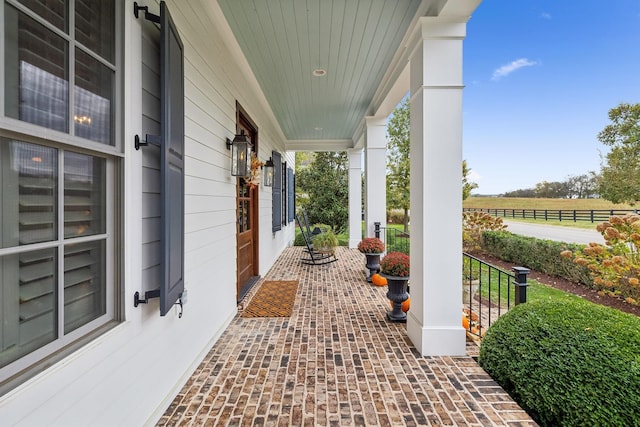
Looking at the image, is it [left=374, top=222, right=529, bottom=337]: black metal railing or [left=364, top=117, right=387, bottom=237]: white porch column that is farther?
[left=364, top=117, right=387, bottom=237]: white porch column

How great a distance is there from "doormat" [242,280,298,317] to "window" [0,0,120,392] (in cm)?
212

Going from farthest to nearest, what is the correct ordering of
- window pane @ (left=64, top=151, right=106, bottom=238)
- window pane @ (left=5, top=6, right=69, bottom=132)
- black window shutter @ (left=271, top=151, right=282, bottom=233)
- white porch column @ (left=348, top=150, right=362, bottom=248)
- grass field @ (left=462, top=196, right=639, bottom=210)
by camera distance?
1. grass field @ (left=462, top=196, right=639, bottom=210)
2. white porch column @ (left=348, top=150, right=362, bottom=248)
3. black window shutter @ (left=271, top=151, right=282, bottom=233)
4. window pane @ (left=64, top=151, right=106, bottom=238)
5. window pane @ (left=5, top=6, right=69, bottom=132)

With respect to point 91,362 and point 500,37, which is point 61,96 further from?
point 500,37

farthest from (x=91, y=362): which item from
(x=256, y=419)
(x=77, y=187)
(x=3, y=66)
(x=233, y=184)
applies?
(x=233, y=184)

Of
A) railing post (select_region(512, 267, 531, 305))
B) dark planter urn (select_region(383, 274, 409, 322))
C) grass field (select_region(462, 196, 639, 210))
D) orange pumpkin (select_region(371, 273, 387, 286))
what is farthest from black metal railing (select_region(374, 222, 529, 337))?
grass field (select_region(462, 196, 639, 210))

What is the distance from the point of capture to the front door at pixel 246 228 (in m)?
3.86

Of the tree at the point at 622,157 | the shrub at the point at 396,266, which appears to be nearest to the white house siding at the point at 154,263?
the shrub at the point at 396,266

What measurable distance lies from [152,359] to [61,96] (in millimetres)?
1418

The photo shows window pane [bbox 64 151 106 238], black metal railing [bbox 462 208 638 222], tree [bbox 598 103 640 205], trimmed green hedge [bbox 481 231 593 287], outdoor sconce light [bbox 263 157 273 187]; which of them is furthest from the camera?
black metal railing [bbox 462 208 638 222]

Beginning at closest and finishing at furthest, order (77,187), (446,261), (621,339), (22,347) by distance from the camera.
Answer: (22,347)
(77,187)
(621,339)
(446,261)

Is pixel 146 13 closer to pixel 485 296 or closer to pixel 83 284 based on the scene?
pixel 83 284

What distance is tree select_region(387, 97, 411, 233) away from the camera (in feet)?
37.9

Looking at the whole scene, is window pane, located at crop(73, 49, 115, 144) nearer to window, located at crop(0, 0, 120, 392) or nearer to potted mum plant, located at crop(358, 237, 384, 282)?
window, located at crop(0, 0, 120, 392)

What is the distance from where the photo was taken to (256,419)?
1.70m
